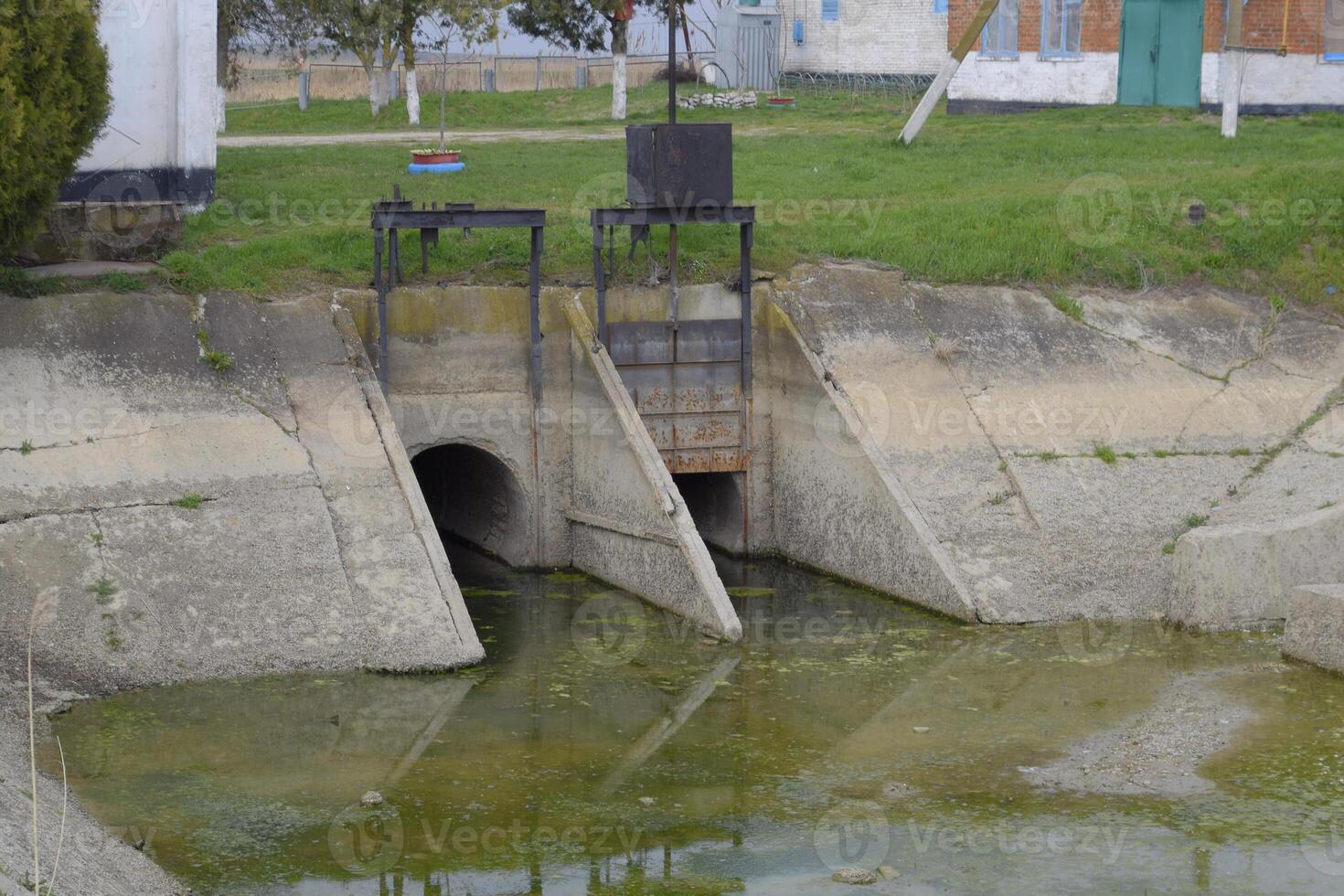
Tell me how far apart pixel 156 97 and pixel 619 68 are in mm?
15177

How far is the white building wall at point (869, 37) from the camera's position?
123 ft

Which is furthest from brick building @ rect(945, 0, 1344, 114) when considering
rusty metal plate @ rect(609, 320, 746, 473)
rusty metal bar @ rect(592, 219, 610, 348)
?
rusty metal bar @ rect(592, 219, 610, 348)

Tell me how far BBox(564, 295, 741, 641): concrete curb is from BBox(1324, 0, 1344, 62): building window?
→ 49.2 ft

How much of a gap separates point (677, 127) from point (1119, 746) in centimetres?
696

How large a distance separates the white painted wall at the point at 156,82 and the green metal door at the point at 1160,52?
15.8 m

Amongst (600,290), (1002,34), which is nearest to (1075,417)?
(600,290)

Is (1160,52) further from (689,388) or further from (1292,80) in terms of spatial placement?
(689,388)

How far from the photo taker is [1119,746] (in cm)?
1089

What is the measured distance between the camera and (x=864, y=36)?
38.9 m

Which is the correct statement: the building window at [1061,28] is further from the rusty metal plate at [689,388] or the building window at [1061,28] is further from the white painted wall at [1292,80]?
the rusty metal plate at [689,388]

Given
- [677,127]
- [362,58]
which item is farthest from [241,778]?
[362,58]

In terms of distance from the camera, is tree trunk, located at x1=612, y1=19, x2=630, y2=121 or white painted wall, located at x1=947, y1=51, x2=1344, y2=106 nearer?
white painted wall, located at x1=947, y1=51, x2=1344, y2=106

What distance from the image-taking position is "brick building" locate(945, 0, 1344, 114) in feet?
83.7

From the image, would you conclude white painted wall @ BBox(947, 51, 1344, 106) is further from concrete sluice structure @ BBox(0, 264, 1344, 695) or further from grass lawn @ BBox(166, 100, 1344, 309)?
concrete sluice structure @ BBox(0, 264, 1344, 695)
